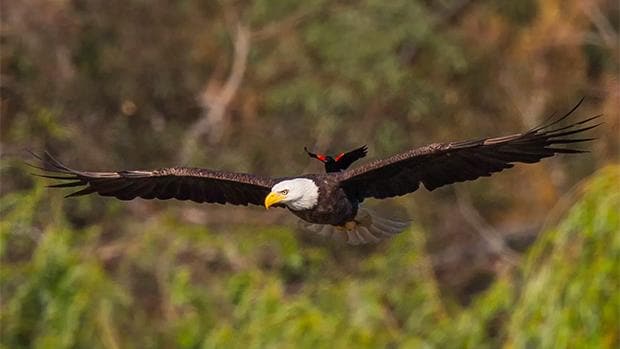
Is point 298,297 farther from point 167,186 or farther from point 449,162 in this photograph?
point 449,162

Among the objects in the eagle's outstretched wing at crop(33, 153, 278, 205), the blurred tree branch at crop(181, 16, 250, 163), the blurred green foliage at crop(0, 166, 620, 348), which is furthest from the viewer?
the blurred tree branch at crop(181, 16, 250, 163)

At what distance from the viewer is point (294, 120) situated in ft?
43.7

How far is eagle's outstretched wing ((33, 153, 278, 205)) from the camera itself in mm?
4996

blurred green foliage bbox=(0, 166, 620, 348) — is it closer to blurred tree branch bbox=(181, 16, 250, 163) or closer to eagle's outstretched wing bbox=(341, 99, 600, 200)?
eagle's outstretched wing bbox=(341, 99, 600, 200)

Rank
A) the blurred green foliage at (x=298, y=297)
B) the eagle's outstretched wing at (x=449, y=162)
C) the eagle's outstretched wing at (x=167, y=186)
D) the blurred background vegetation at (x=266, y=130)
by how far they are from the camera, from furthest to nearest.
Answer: the blurred background vegetation at (x=266, y=130) → the blurred green foliage at (x=298, y=297) → the eagle's outstretched wing at (x=167, y=186) → the eagle's outstretched wing at (x=449, y=162)

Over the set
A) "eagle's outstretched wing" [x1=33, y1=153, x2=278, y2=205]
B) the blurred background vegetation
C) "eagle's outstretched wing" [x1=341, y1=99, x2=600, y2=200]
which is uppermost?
the blurred background vegetation

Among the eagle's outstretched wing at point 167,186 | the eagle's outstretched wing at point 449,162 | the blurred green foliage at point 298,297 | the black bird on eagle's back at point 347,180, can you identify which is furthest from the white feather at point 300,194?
the blurred green foliage at point 298,297

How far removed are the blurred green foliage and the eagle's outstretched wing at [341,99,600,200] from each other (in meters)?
1.74

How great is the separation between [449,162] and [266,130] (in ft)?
28.3

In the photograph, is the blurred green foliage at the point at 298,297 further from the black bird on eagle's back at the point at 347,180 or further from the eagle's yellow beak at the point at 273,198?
the eagle's yellow beak at the point at 273,198

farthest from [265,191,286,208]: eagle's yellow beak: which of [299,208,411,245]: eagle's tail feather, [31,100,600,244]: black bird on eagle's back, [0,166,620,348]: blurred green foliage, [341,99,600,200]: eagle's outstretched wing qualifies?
[0,166,620,348]: blurred green foliage

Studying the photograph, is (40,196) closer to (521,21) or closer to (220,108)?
(220,108)

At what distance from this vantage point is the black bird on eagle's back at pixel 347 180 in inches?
180

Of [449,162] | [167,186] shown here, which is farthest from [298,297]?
[449,162]
